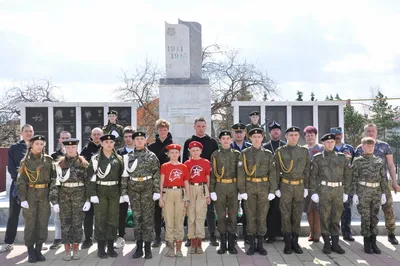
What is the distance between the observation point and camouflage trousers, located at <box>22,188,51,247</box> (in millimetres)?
5078

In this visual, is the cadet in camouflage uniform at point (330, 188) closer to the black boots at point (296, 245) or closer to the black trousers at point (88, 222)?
the black boots at point (296, 245)

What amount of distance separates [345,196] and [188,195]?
214cm

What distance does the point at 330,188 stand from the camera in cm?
528

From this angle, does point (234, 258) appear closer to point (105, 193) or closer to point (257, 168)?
point (257, 168)

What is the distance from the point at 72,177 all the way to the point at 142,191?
3.04ft

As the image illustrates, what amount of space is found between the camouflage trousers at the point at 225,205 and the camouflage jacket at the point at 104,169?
1.35 metres

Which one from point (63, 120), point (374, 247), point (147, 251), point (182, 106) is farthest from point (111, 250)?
point (63, 120)

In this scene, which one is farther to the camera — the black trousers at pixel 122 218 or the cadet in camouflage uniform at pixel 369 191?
the black trousers at pixel 122 218

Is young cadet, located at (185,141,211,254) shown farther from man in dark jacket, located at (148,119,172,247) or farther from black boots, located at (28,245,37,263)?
black boots, located at (28,245,37,263)

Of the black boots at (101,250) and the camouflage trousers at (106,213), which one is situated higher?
the camouflage trousers at (106,213)

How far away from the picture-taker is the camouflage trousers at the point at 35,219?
16.7 feet

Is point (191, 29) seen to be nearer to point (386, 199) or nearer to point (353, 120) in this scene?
point (386, 199)

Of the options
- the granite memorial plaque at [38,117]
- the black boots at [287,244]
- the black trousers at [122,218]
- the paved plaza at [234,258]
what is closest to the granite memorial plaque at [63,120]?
the granite memorial plaque at [38,117]

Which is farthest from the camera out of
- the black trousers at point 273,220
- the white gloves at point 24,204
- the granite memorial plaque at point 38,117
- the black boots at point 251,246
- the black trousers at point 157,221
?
the granite memorial plaque at point 38,117
